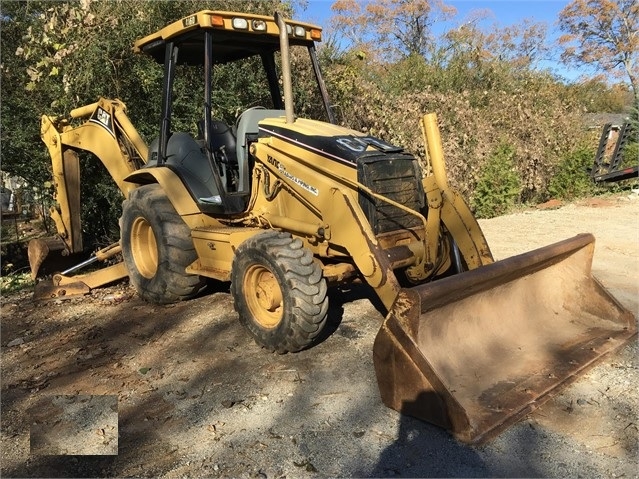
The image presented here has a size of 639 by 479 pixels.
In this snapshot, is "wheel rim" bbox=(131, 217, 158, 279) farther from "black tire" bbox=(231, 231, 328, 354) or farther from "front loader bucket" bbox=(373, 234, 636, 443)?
"front loader bucket" bbox=(373, 234, 636, 443)

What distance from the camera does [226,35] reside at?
5141mm

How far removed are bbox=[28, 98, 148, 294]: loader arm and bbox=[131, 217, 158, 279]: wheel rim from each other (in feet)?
1.91

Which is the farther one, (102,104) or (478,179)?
(478,179)

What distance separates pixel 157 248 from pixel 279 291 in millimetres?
1862

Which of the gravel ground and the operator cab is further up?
the operator cab

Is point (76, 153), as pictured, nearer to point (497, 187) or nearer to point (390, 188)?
point (390, 188)

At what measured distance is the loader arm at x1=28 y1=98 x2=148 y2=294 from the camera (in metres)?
6.38

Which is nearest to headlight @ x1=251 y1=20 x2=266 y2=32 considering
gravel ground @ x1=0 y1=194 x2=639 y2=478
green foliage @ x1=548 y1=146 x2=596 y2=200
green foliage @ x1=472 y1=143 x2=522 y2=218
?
gravel ground @ x1=0 y1=194 x2=639 y2=478

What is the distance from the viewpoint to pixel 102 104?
6.45 meters

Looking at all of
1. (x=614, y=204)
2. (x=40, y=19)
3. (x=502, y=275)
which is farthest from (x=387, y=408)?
(x=614, y=204)

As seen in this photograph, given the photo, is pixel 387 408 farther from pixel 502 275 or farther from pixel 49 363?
pixel 49 363

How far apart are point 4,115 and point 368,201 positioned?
671 centimetres

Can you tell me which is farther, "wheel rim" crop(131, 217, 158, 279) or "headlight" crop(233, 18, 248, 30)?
"wheel rim" crop(131, 217, 158, 279)

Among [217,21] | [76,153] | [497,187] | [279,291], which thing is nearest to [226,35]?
[217,21]
